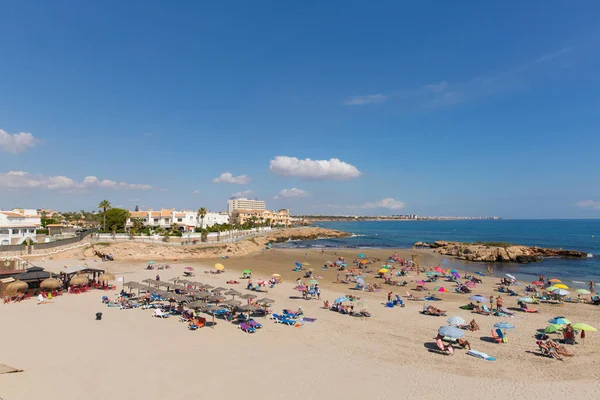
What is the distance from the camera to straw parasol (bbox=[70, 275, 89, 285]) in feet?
80.5

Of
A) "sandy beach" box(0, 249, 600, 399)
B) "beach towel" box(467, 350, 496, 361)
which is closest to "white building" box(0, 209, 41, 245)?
"sandy beach" box(0, 249, 600, 399)

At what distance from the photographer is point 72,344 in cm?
1473

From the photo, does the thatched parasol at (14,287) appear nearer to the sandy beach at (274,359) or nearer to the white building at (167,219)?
the sandy beach at (274,359)

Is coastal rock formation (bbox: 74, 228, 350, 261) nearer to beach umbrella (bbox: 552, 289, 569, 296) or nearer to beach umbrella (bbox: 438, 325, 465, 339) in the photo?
beach umbrella (bbox: 438, 325, 465, 339)

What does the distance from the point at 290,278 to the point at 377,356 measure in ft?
68.0

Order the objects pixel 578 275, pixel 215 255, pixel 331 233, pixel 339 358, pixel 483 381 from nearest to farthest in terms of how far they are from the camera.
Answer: pixel 483 381 → pixel 339 358 → pixel 578 275 → pixel 215 255 → pixel 331 233

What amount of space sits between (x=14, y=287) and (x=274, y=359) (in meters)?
19.1

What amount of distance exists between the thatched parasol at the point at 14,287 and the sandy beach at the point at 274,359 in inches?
52.0

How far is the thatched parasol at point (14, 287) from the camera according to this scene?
70.6 ft

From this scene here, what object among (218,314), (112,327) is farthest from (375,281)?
(112,327)

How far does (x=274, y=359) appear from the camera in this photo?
13.6 metres

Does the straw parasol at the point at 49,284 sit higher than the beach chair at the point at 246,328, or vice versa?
the straw parasol at the point at 49,284

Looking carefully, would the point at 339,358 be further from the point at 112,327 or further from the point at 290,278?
the point at 290,278

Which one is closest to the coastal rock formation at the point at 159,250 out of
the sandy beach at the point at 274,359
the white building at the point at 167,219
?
the sandy beach at the point at 274,359
